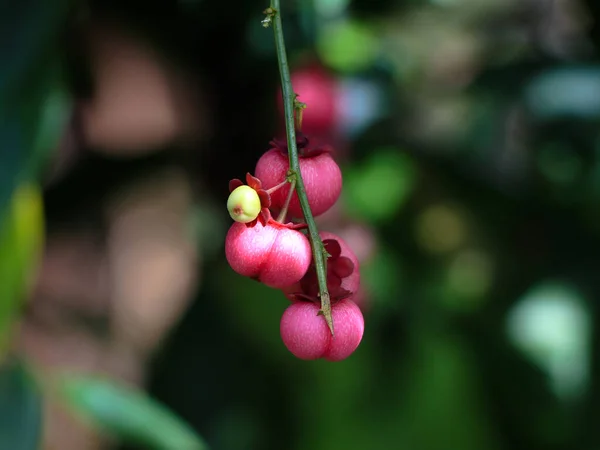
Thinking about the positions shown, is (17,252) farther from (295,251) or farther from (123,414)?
(295,251)

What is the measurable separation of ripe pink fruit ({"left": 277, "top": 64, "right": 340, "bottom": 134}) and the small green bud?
0.87 metres

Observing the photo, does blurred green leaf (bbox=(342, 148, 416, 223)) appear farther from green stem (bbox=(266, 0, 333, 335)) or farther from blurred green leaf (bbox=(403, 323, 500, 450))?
green stem (bbox=(266, 0, 333, 335))

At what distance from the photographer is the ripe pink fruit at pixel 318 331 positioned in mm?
538

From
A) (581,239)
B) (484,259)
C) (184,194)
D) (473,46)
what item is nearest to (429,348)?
(484,259)

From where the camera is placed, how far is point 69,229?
1607mm

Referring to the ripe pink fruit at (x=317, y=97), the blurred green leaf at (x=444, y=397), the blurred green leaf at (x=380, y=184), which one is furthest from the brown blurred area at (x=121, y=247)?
the blurred green leaf at (x=444, y=397)

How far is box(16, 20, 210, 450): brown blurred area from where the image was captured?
1.53 meters

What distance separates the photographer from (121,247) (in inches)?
70.2

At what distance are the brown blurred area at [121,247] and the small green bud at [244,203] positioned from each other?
990 mm

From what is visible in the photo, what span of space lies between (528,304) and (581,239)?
0.52 ft

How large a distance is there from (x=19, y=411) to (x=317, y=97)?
68cm

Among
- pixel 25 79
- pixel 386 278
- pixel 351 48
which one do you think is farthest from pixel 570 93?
pixel 25 79

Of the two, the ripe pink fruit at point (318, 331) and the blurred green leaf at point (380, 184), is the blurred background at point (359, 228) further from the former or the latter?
the ripe pink fruit at point (318, 331)

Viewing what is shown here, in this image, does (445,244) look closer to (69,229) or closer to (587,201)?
(587,201)
